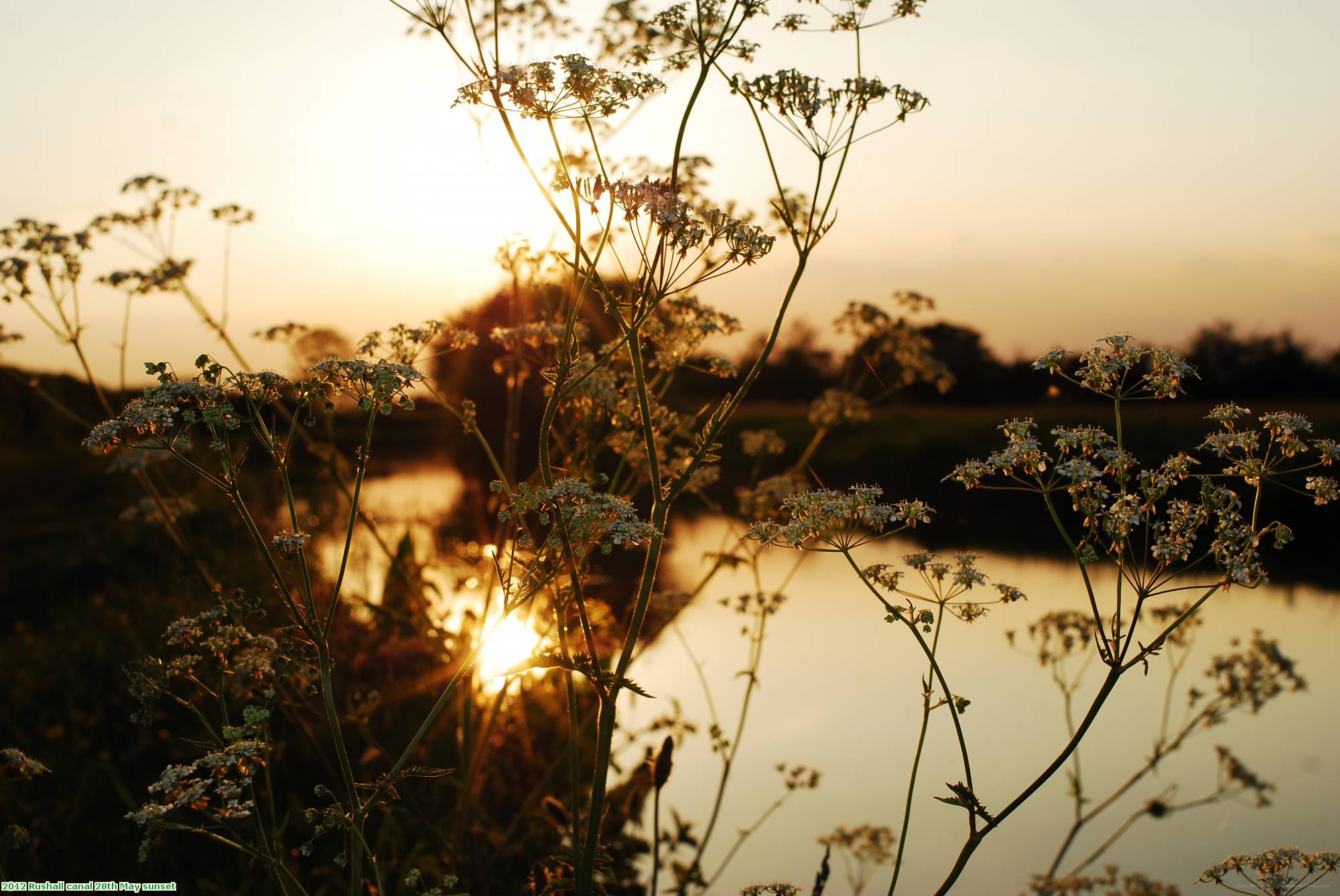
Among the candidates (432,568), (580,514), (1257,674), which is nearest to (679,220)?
(580,514)

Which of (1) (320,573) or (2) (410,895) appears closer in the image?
(2) (410,895)

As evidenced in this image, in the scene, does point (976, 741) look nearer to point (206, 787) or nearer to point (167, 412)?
point (206, 787)

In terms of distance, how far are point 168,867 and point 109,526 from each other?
38.9ft

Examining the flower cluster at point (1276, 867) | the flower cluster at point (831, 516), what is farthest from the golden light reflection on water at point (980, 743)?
the flower cluster at point (831, 516)

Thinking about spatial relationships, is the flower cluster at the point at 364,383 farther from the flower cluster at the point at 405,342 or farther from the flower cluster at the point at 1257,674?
the flower cluster at the point at 1257,674

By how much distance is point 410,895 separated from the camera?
16.4 feet

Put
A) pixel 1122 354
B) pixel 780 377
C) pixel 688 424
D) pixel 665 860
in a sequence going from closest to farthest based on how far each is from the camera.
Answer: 1. pixel 1122 354
2. pixel 688 424
3. pixel 665 860
4. pixel 780 377

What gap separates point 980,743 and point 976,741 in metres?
0.04

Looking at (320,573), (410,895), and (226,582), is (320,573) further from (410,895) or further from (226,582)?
(410,895)

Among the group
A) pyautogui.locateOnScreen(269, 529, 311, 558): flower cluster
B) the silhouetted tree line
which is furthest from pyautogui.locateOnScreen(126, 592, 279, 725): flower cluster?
the silhouetted tree line

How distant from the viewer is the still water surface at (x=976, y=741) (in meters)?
Result: 6.44

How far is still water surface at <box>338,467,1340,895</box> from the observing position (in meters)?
6.44

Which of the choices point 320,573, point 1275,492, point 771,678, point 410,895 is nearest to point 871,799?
point 771,678

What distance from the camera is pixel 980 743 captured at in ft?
25.5
